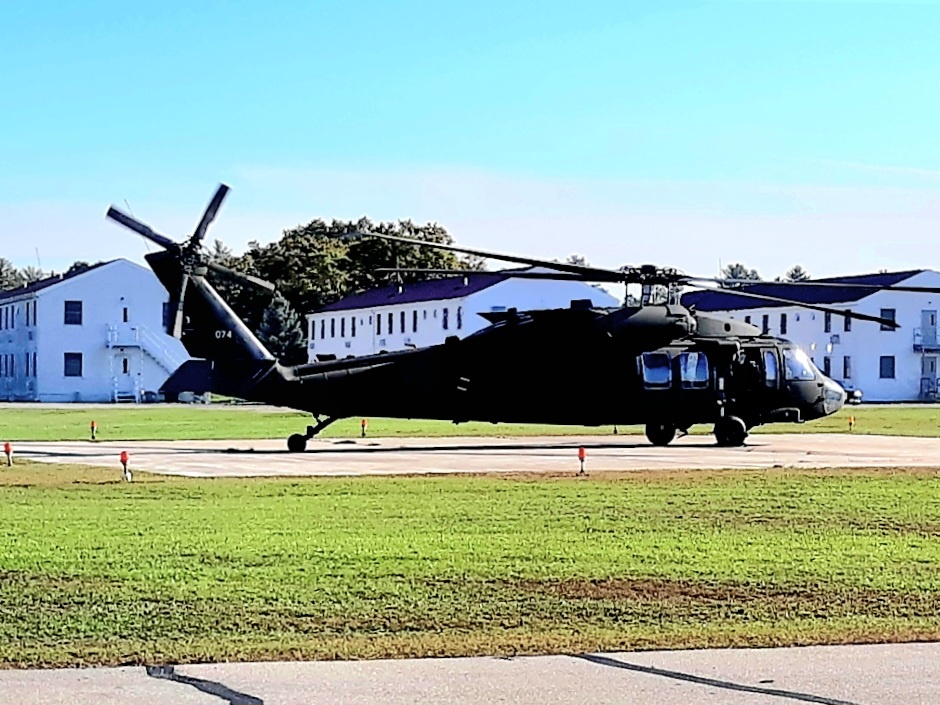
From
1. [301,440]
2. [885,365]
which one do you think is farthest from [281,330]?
[301,440]

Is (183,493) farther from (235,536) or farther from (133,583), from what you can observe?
(133,583)

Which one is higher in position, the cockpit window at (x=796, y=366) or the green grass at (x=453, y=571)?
the cockpit window at (x=796, y=366)

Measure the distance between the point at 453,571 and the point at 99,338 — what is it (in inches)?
3343

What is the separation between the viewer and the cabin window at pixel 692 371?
34406 millimetres

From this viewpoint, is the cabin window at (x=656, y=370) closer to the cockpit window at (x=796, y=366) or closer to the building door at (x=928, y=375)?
the cockpit window at (x=796, y=366)

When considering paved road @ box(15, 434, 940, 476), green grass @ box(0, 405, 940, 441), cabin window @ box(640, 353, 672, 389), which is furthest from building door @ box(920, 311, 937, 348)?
cabin window @ box(640, 353, 672, 389)

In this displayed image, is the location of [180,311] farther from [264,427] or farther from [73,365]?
[73,365]

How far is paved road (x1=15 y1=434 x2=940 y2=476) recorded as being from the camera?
28297mm

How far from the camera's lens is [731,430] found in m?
34.9

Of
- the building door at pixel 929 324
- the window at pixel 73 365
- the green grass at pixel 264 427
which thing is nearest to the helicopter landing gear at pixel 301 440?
the green grass at pixel 264 427

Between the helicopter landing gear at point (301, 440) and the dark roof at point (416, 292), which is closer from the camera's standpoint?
the helicopter landing gear at point (301, 440)

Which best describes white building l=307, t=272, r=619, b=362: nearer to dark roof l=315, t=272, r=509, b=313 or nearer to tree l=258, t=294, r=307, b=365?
dark roof l=315, t=272, r=509, b=313

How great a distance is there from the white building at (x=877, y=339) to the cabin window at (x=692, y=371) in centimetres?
5928

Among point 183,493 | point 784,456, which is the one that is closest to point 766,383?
point 784,456
